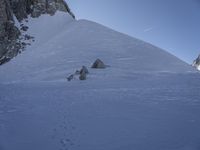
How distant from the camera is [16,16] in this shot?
4350cm

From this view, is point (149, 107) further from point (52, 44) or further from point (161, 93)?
point (52, 44)

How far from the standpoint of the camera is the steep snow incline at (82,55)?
26.9m

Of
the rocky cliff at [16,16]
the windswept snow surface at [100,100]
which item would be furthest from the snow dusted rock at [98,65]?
the rocky cliff at [16,16]

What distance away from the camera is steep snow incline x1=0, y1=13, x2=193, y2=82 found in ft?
88.3

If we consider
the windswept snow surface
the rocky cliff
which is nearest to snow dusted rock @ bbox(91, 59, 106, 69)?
the windswept snow surface

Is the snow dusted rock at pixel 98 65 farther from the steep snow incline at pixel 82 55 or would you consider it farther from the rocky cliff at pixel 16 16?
the rocky cliff at pixel 16 16

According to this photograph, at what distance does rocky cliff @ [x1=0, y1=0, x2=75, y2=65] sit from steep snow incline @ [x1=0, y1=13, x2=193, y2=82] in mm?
1385

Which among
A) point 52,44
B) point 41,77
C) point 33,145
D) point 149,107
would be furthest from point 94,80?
point 52,44

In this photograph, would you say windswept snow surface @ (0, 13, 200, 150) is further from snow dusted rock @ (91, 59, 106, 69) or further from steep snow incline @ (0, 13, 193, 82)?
snow dusted rock @ (91, 59, 106, 69)

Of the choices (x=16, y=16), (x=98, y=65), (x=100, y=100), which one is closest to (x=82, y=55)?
(x=98, y=65)

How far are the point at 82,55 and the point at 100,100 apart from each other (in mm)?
15183

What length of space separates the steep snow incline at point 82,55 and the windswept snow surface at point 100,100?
3.7 inches

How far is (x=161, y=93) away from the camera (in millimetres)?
17672

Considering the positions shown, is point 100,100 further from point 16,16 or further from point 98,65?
point 16,16
